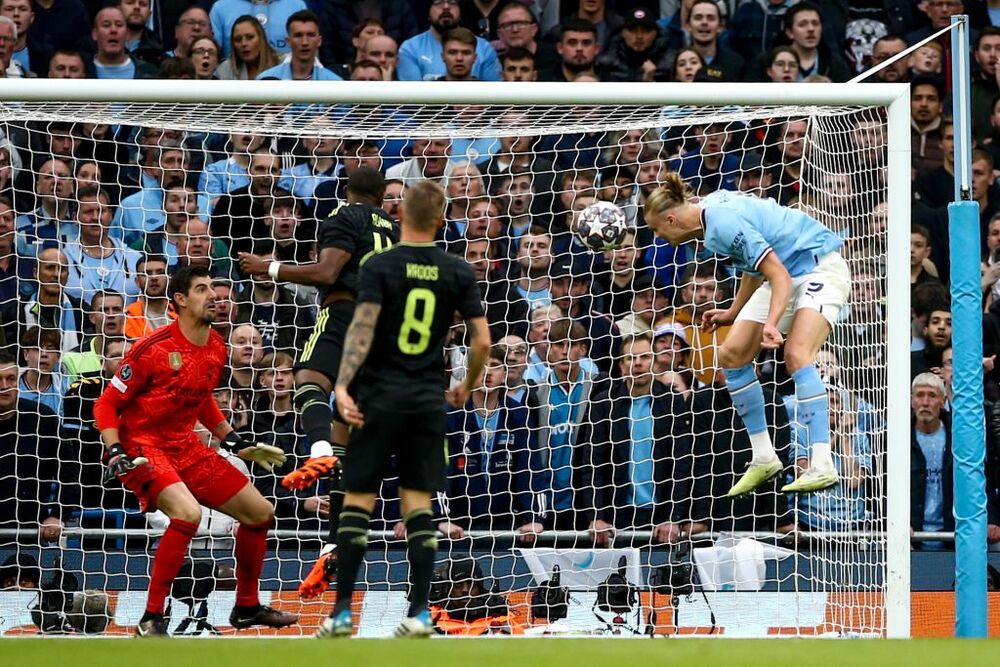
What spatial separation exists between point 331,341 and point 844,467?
3.32m

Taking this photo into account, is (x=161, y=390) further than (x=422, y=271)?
Yes

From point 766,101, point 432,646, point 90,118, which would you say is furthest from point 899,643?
point 90,118

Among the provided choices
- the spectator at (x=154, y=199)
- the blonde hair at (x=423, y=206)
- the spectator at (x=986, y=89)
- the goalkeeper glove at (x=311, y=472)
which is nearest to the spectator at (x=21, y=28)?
the spectator at (x=154, y=199)

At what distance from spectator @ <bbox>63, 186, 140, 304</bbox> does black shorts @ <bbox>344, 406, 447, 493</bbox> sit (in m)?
4.02

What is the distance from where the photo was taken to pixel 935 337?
10.9 m

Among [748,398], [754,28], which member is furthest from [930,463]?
[754,28]

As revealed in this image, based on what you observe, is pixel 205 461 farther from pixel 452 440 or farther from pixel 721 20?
pixel 721 20

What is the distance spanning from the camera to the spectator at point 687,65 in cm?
1188

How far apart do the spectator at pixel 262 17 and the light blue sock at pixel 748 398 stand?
5.25 meters

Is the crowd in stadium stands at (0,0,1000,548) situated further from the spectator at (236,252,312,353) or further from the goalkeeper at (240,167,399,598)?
the goalkeeper at (240,167,399,598)

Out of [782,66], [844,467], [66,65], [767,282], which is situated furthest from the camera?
[782,66]

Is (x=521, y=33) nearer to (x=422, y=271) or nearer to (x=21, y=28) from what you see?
(x=21, y=28)

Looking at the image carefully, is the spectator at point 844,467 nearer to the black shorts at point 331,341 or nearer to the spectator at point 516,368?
Answer: the spectator at point 516,368

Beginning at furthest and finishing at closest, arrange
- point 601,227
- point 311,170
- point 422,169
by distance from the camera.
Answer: point 422,169
point 311,170
point 601,227
